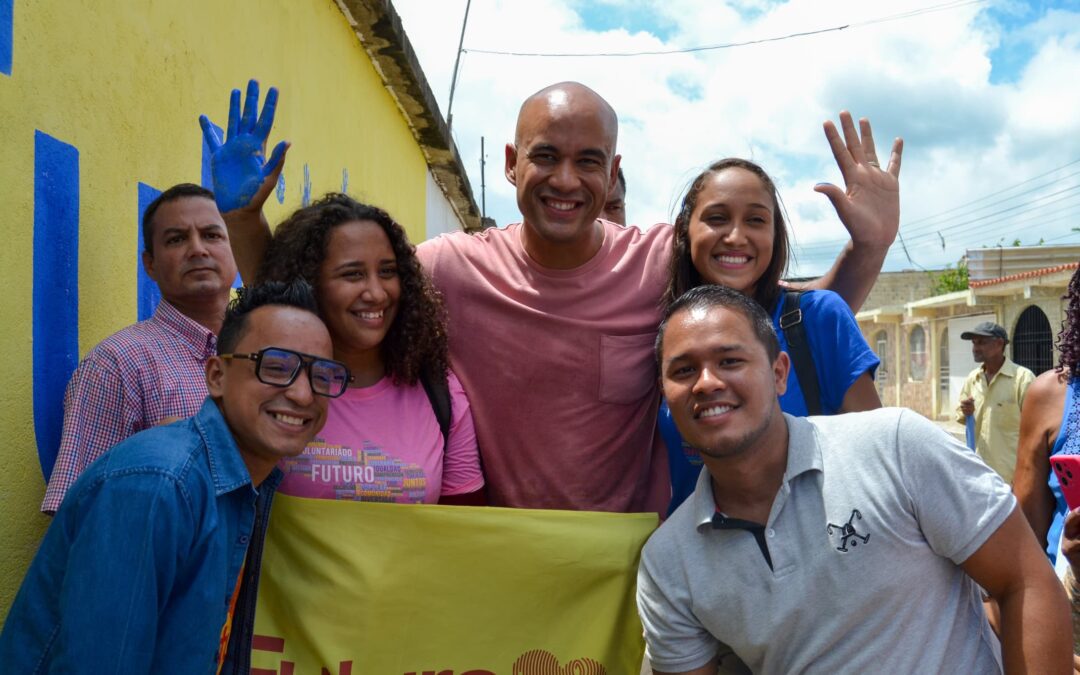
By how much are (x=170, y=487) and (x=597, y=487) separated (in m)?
1.45

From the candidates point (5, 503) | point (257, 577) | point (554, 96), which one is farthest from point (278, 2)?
point (257, 577)

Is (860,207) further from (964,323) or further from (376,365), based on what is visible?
(964,323)

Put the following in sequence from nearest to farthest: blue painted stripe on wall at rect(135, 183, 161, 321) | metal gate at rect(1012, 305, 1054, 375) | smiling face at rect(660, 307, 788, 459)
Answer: smiling face at rect(660, 307, 788, 459) → blue painted stripe on wall at rect(135, 183, 161, 321) → metal gate at rect(1012, 305, 1054, 375)

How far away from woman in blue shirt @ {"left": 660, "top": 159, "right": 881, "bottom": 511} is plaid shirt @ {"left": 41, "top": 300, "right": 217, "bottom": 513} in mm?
1580

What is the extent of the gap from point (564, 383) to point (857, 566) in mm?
1111

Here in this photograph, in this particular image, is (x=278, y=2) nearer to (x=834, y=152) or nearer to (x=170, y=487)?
(x=834, y=152)

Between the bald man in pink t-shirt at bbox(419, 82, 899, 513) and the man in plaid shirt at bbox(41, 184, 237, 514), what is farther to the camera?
the bald man in pink t-shirt at bbox(419, 82, 899, 513)

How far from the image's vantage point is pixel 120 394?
8.82 ft

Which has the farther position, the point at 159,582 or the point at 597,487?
the point at 597,487

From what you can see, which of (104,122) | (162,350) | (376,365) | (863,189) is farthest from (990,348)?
(104,122)

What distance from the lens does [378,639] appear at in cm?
233

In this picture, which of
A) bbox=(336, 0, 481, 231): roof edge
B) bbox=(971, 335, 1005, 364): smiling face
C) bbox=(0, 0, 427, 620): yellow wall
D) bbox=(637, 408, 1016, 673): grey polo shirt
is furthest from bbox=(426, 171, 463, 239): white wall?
bbox=(637, 408, 1016, 673): grey polo shirt

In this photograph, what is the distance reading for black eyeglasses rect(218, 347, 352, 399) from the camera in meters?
2.12

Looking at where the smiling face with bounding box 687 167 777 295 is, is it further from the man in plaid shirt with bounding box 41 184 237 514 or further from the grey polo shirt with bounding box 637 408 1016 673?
the man in plaid shirt with bounding box 41 184 237 514
